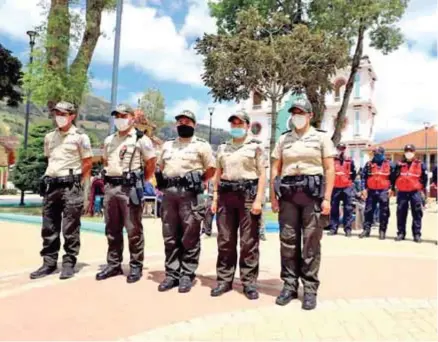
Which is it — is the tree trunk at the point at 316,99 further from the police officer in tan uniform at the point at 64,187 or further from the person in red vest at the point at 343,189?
the police officer in tan uniform at the point at 64,187

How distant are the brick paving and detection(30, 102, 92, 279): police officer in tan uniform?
0.39 metres

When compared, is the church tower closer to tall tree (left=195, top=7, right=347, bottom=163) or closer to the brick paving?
tall tree (left=195, top=7, right=347, bottom=163)

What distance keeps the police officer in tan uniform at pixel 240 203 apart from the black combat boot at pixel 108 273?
1.36 m

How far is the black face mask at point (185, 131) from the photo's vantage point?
17.4 ft

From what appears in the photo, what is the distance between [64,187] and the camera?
5.84m

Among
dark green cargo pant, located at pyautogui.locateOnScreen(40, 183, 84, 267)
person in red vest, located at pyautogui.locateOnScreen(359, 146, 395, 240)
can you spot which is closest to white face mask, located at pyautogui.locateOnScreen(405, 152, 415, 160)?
person in red vest, located at pyautogui.locateOnScreen(359, 146, 395, 240)

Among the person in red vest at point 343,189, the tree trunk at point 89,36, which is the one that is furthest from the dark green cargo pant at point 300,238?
the tree trunk at point 89,36

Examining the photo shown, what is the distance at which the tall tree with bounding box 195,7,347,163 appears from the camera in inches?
631

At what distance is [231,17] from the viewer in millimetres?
25328

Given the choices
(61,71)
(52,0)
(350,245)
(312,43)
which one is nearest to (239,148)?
(350,245)

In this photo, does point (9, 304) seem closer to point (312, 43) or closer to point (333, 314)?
point (333, 314)

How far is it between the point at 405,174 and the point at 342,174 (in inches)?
50.7

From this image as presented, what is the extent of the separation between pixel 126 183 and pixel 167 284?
1.27 m

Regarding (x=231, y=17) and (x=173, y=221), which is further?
(x=231, y=17)
